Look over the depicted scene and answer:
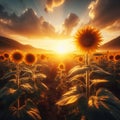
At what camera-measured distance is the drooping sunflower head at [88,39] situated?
4.15 m

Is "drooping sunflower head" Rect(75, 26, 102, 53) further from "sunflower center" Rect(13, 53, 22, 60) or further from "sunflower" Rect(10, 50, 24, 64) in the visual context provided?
"sunflower center" Rect(13, 53, 22, 60)

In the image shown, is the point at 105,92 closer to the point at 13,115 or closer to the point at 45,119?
the point at 13,115

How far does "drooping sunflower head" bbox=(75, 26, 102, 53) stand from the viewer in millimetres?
4148

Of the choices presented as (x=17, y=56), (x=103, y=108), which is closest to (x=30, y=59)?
(x=17, y=56)

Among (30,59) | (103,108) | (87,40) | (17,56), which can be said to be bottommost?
(103,108)

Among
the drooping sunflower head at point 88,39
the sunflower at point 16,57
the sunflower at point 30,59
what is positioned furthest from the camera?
the sunflower at point 30,59

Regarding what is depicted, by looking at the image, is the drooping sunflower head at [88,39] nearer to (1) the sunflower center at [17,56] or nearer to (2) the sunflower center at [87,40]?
(2) the sunflower center at [87,40]

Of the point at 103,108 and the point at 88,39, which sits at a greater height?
the point at 88,39

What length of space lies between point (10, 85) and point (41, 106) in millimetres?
3897

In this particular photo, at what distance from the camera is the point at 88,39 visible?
13.8 ft

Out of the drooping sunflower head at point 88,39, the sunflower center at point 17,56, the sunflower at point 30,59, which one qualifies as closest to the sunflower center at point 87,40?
Result: the drooping sunflower head at point 88,39

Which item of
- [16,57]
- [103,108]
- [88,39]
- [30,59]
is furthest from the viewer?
[30,59]

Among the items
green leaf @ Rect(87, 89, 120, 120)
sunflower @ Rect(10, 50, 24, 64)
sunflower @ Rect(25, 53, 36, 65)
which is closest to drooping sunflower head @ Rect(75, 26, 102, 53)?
green leaf @ Rect(87, 89, 120, 120)

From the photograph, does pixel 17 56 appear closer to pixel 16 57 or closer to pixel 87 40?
pixel 16 57
